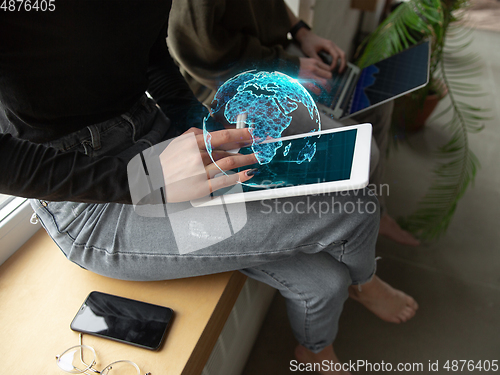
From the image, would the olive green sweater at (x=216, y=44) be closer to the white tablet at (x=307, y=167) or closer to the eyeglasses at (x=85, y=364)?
the white tablet at (x=307, y=167)

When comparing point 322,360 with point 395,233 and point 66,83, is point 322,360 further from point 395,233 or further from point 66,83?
point 66,83

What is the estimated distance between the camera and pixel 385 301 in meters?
1.05

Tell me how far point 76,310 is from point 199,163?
1.44 ft

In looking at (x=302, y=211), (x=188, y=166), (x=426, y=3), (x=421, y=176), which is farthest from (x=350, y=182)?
(x=421, y=176)

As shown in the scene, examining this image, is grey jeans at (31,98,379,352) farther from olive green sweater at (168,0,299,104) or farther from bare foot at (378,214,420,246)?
bare foot at (378,214,420,246)

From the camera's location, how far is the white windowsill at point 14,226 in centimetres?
84

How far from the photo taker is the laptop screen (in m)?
0.77

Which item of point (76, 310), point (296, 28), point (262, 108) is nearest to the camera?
point (262, 108)

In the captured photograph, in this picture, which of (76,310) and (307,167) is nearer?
(307,167)

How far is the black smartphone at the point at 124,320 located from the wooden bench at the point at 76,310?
16mm

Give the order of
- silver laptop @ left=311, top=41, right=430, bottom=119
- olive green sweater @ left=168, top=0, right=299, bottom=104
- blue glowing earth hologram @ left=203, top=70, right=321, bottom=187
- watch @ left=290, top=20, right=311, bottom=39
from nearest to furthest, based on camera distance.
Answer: blue glowing earth hologram @ left=203, top=70, right=321, bottom=187, olive green sweater @ left=168, top=0, right=299, bottom=104, silver laptop @ left=311, top=41, right=430, bottom=119, watch @ left=290, top=20, right=311, bottom=39

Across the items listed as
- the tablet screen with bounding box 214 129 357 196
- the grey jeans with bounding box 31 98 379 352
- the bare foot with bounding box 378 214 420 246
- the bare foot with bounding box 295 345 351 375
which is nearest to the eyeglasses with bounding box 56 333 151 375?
the grey jeans with bounding box 31 98 379 352

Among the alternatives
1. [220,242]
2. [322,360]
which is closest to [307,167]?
[220,242]

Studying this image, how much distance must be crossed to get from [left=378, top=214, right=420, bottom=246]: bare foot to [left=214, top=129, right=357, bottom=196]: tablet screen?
0.86 meters
